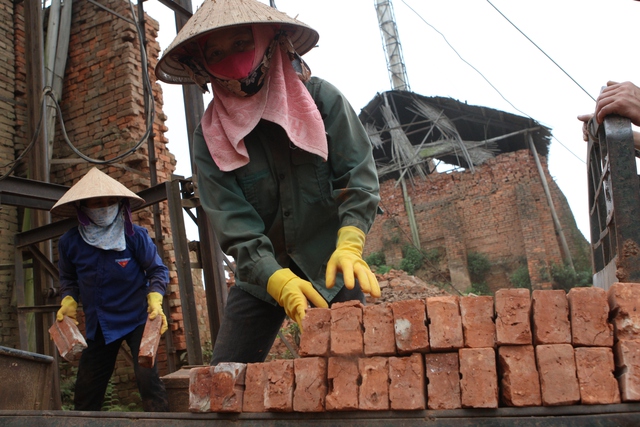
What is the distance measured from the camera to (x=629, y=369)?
A: 4.78 ft

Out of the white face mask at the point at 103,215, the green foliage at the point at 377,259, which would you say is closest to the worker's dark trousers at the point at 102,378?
the white face mask at the point at 103,215

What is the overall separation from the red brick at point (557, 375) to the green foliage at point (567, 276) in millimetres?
14820

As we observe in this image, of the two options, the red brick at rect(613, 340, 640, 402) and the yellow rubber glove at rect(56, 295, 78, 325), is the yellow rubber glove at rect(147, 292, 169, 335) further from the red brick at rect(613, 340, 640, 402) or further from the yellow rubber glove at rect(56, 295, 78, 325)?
the red brick at rect(613, 340, 640, 402)

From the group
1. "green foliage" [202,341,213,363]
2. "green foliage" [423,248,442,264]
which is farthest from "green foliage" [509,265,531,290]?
"green foliage" [202,341,213,363]

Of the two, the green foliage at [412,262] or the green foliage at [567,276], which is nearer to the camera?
the green foliage at [567,276]

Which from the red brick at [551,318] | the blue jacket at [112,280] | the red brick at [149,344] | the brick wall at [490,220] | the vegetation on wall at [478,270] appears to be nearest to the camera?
the red brick at [551,318]

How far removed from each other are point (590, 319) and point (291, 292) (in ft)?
2.98

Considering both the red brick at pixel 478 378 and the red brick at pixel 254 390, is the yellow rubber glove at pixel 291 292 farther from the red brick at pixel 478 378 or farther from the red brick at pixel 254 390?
the red brick at pixel 478 378

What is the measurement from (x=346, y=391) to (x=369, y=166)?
0.93 metres

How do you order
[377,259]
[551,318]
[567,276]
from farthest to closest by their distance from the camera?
[377,259], [567,276], [551,318]

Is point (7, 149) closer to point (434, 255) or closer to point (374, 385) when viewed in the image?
point (374, 385)

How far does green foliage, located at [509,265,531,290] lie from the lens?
1634cm

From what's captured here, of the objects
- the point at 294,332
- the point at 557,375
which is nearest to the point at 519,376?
the point at 557,375

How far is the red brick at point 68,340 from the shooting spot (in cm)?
352
